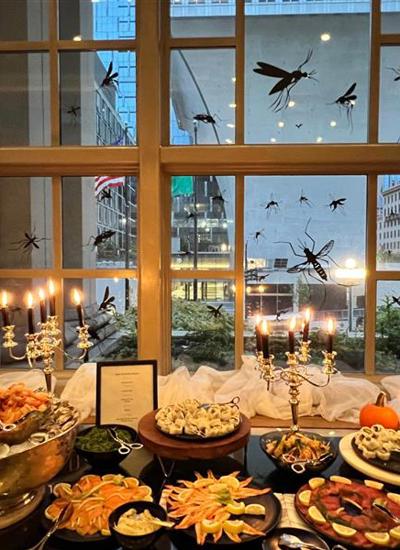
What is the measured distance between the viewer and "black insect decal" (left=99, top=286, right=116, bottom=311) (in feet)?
7.81

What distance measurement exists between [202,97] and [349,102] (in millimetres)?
769

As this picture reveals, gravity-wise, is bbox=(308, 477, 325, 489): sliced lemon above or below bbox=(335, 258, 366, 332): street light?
below

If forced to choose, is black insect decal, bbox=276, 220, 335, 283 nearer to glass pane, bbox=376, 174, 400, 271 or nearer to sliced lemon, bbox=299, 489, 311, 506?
glass pane, bbox=376, 174, 400, 271

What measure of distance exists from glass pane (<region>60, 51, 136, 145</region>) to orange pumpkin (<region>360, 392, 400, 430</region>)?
67.0 inches

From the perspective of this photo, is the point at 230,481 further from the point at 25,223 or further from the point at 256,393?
the point at 25,223

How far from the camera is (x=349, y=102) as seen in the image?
226 cm

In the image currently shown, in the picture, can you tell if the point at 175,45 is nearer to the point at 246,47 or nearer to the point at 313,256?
the point at 246,47

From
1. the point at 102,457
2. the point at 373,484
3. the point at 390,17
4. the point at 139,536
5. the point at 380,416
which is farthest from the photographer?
the point at 390,17

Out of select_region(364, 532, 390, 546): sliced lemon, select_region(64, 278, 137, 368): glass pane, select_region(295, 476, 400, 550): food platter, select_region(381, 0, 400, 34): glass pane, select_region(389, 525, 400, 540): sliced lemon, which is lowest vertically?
select_region(295, 476, 400, 550): food platter

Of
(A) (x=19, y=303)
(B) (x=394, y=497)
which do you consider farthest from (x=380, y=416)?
(A) (x=19, y=303)

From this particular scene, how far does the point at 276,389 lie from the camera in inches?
82.7

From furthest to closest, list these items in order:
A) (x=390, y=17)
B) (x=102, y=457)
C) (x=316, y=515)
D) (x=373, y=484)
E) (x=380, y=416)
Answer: (x=390, y=17)
(x=380, y=416)
(x=102, y=457)
(x=373, y=484)
(x=316, y=515)

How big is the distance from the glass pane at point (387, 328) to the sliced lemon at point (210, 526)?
161 centimetres

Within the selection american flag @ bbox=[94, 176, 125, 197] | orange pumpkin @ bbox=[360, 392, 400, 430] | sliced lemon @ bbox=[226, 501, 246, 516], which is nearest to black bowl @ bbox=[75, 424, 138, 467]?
sliced lemon @ bbox=[226, 501, 246, 516]
